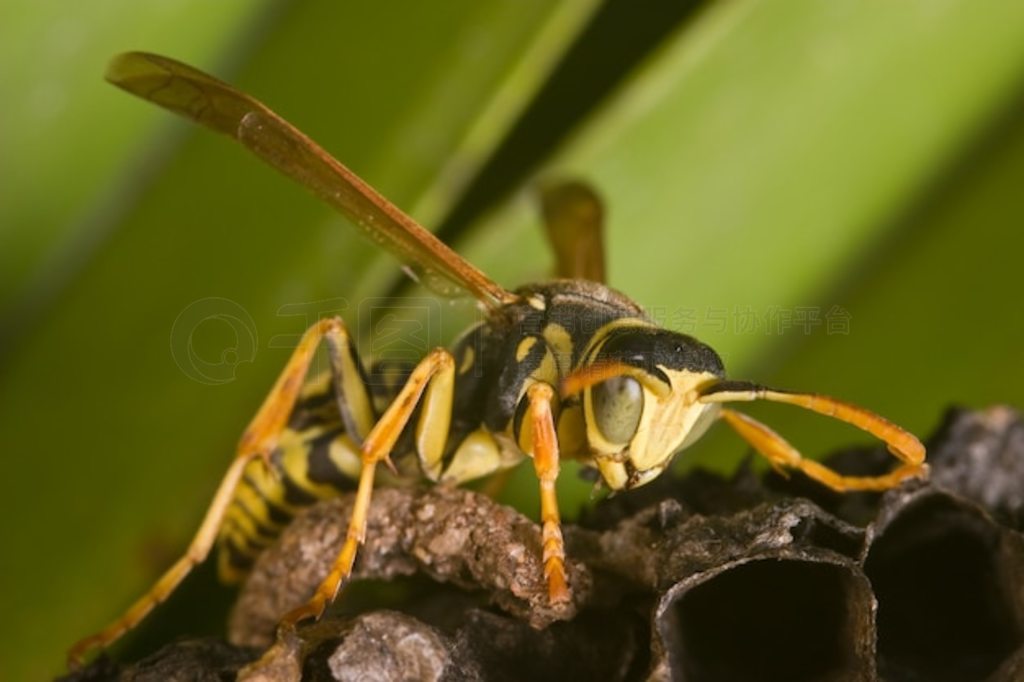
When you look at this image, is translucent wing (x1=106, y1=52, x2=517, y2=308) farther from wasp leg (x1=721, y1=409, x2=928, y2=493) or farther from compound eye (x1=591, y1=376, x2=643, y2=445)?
wasp leg (x1=721, y1=409, x2=928, y2=493)

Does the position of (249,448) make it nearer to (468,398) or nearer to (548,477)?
(468,398)

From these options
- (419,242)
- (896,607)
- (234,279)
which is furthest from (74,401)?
(896,607)

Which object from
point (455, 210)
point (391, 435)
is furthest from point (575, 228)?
point (391, 435)

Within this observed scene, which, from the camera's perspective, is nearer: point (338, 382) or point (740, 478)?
point (740, 478)

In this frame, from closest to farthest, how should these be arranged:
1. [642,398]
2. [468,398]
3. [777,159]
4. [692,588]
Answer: [692,588] → [642,398] → [468,398] → [777,159]

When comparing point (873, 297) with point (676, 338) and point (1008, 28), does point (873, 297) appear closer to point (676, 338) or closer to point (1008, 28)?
point (1008, 28)

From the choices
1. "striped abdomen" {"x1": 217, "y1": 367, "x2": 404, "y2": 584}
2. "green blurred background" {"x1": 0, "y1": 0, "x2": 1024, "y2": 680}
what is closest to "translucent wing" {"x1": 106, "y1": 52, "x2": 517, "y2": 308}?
"green blurred background" {"x1": 0, "y1": 0, "x2": 1024, "y2": 680}
